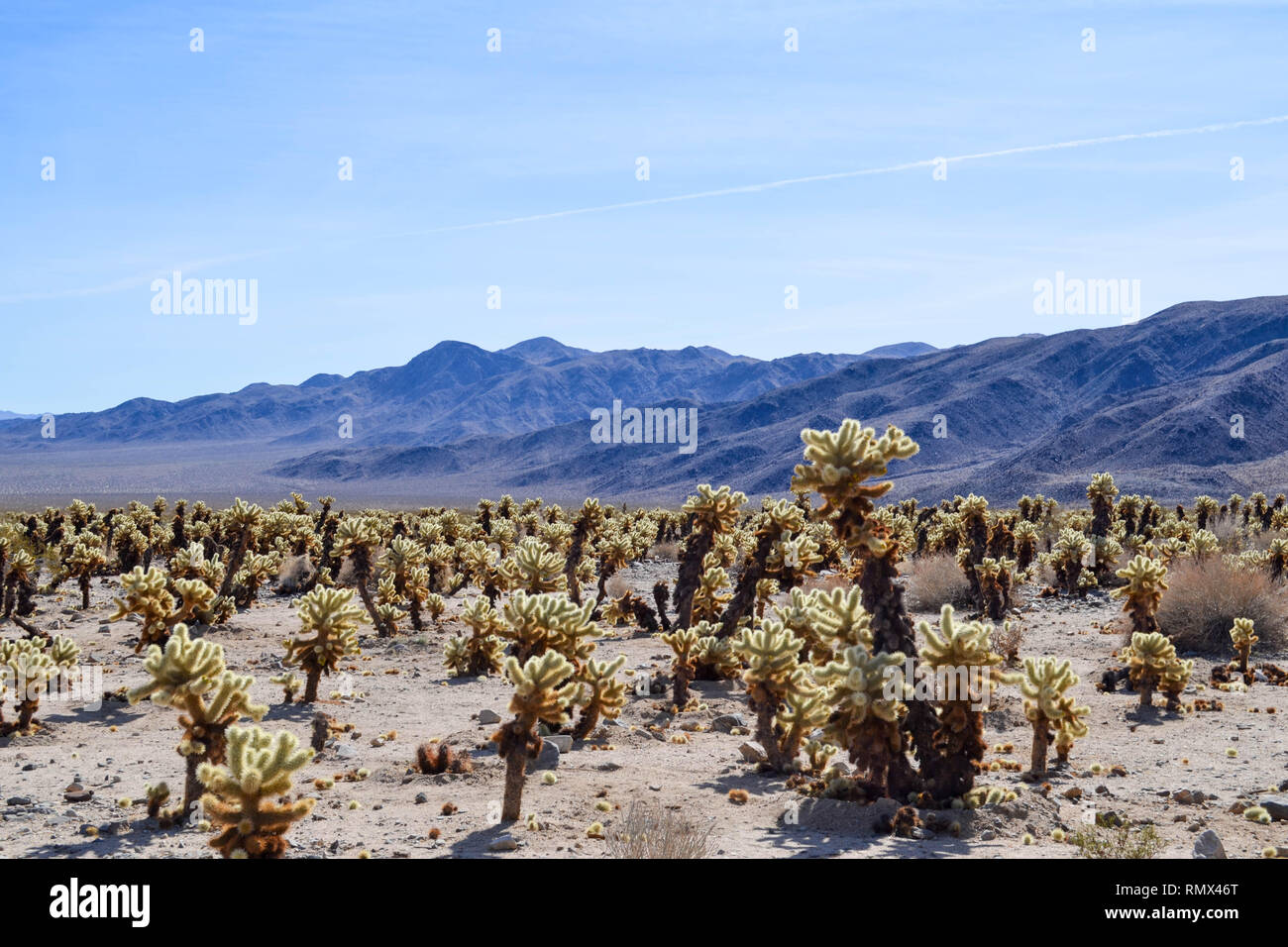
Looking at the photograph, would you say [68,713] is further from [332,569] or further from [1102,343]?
[1102,343]

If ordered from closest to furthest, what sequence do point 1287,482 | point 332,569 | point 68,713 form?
point 68,713 → point 332,569 → point 1287,482

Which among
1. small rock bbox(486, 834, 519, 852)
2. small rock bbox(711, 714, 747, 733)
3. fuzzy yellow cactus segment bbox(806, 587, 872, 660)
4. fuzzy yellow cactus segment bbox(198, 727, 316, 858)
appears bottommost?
small rock bbox(711, 714, 747, 733)

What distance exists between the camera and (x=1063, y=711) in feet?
34.7

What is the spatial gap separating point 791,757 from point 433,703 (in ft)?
20.5

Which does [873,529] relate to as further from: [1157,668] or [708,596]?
[708,596]

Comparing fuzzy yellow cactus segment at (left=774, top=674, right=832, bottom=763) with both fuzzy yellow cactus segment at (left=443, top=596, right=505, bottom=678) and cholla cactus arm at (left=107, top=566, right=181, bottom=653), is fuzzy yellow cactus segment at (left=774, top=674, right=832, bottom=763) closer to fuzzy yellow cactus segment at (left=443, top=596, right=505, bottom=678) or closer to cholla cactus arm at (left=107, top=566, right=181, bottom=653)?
fuzzy yellow cactus segment at (left=443, top=596, right=505, bottom=678)

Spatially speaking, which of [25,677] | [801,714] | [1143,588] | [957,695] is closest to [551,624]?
[801,714]

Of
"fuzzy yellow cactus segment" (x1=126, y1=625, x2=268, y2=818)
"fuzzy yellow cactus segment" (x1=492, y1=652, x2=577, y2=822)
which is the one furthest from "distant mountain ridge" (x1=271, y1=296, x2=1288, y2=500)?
"fuzzy yellow cactus segment" (x1=126, y1=625, x2=268, y2=818)

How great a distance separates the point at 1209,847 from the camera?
7.62 m

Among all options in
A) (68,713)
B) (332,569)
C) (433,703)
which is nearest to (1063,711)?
(433,703)

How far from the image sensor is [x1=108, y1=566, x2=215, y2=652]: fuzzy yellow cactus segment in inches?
565

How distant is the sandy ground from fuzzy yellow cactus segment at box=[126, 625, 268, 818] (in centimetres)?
77

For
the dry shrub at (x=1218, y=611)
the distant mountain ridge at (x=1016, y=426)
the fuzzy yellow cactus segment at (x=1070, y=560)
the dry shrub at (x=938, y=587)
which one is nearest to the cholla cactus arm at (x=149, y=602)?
the dry shrub at (x=938, y=587)

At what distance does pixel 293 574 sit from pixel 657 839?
22.2 meters
